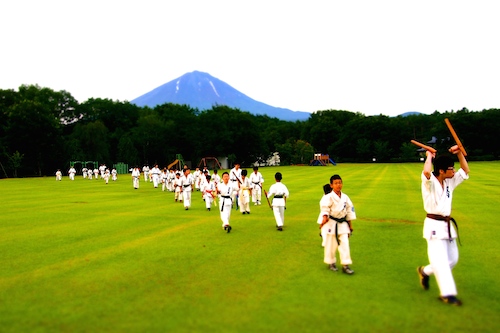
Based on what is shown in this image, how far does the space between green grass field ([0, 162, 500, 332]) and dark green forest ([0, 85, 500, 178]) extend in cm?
5799

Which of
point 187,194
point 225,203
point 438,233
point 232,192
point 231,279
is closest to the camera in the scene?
point 438,233

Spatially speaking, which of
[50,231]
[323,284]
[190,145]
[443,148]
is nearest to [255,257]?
[323,284]

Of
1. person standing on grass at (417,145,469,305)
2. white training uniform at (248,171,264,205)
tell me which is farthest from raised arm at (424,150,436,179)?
white training uniform at (248,171,264,205)

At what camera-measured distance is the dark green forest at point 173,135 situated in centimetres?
6612

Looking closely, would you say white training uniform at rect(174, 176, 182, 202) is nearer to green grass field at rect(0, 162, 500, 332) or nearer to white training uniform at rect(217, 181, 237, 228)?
green grass field at rect(0, 162, 500, 332)

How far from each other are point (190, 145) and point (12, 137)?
3298cm

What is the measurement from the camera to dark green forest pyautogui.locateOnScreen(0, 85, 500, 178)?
6612 centimetres

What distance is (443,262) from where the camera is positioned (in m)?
6.46

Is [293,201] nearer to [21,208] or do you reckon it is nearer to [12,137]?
[21,208]

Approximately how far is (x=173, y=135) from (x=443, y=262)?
79.8 m

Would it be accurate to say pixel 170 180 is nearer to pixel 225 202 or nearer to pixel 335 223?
pixel 225 202

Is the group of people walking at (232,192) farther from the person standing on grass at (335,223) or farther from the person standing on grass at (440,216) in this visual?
the person standing on grass at (440,216)

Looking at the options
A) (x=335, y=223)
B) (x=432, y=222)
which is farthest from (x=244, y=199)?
(x=432, y=222)

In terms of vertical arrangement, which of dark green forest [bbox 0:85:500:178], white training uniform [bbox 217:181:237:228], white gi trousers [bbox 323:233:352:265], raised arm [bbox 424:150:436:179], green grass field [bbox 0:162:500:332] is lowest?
green grass field [bbox 0:162:500:332]
